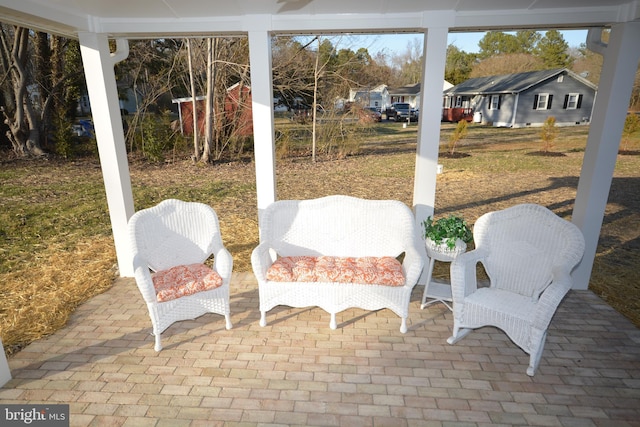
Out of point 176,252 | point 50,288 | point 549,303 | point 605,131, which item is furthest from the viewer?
point 50,288

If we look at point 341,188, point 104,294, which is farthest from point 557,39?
point 104,294

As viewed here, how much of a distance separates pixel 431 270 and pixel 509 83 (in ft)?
68.6

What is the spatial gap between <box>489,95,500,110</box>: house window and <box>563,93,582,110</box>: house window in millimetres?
3286

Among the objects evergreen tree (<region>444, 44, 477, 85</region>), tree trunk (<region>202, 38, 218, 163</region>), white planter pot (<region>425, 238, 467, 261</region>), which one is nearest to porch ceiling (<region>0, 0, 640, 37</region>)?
white planter pot (<region>425, 238, 467, 261</region>)

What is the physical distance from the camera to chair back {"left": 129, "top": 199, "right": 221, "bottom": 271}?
3670 mm

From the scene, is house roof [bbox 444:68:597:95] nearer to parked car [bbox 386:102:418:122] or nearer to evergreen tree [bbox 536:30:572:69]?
parked car [bbox 386:102:418:122]

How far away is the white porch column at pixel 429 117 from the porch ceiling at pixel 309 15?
8.0 inches

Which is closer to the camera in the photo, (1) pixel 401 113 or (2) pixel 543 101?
(2) pixel 543 101

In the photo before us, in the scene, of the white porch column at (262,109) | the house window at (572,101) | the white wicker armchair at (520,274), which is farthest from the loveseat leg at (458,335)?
the house window at (572,101)

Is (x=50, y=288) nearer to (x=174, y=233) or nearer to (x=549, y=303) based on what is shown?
(x=174, y=233)

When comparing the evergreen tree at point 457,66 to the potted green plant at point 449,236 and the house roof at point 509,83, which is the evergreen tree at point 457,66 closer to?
the house roof at point 509,83

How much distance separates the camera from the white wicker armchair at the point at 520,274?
2.99 meters

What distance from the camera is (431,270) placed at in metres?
3.97

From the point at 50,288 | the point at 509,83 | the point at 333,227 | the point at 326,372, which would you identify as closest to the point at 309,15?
the point at 333,227
